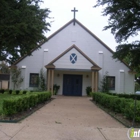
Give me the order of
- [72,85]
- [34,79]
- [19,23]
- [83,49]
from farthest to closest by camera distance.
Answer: [83,49] < [72,85] < [34,79] < [19,23]

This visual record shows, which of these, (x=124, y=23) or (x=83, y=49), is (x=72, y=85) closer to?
(x=83, y=49)

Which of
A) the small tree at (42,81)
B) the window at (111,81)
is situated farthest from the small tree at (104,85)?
the small tree at (42,81)

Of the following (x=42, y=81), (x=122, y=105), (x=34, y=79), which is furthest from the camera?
(x=34, y=79)

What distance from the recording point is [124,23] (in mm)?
21438

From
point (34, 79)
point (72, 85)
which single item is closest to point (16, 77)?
point (34, 79)

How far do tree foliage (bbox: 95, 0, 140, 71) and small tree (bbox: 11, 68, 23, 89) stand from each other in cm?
1152

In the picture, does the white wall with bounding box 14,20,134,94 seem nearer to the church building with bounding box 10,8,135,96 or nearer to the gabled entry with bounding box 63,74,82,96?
the church building with bounding box 10,8,135,96

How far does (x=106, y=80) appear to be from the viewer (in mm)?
28328

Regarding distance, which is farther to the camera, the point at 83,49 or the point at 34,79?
the point at 83,49

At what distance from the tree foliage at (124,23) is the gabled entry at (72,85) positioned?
22.7 ft

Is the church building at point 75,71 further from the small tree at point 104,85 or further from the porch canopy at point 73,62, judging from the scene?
the porch canopy at point 73,62

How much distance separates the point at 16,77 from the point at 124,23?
45.6 feet

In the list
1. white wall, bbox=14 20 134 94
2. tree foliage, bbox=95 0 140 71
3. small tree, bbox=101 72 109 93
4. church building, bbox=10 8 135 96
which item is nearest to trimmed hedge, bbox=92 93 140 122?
tree foliage, bbox=95 0 140 71

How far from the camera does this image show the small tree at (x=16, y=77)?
2802 centimetres
